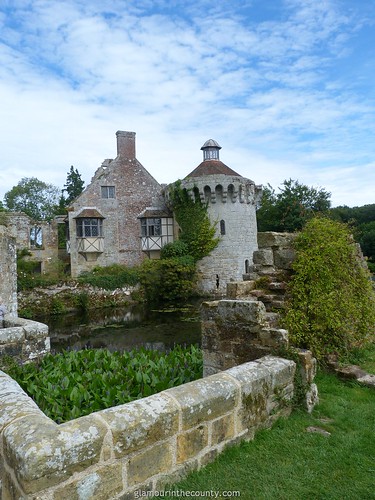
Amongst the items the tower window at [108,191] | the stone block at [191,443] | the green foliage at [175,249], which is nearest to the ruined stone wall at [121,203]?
the tower window at [108,191]

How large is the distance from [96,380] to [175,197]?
73.2 ft

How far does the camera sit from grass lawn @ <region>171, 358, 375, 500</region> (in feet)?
8.75

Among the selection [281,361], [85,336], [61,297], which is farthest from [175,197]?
[281,361]

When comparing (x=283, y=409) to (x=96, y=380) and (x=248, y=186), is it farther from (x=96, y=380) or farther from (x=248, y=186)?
(x=248, y=186)

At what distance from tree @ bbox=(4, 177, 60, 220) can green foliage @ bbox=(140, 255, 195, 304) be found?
90.0ft

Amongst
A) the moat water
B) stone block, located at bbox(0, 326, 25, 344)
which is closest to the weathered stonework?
stone block, located at bbox(0, 326, 25, 344)

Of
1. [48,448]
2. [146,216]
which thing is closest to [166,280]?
[146,216]

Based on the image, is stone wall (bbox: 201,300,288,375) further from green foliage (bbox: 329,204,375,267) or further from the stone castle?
green foliage (bbox: 329,204,375,267)

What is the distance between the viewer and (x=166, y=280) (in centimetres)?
2505

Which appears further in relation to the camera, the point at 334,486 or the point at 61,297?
the point at 61,297

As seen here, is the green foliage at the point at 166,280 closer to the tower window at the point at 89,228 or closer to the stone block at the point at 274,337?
the tower window at the point at 89,228

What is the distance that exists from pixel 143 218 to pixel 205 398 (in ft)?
86.7

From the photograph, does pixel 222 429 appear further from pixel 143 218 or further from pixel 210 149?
pixel 210 149

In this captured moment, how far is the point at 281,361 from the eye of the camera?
13.0ft
